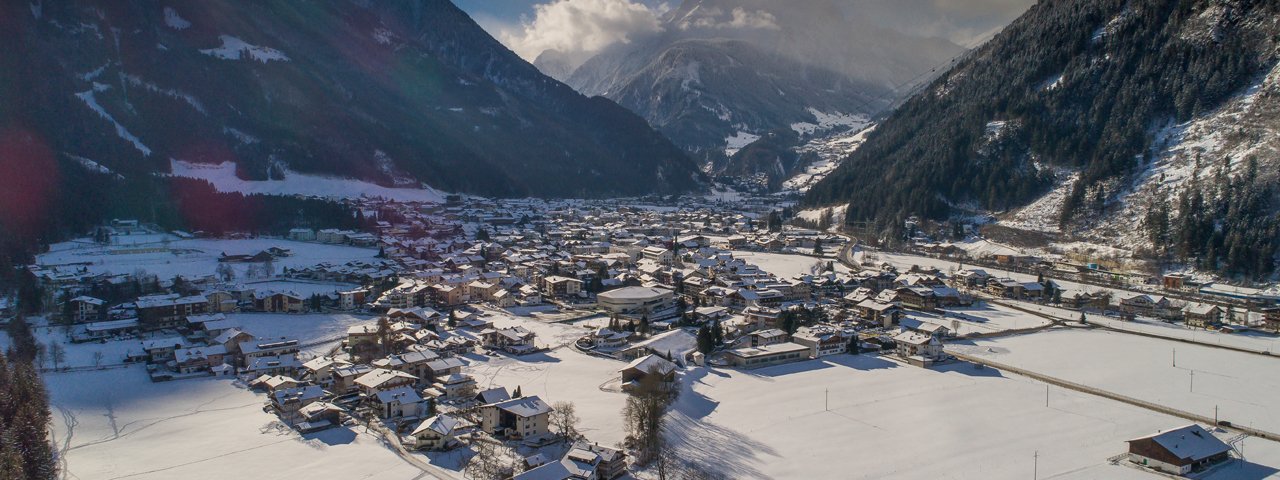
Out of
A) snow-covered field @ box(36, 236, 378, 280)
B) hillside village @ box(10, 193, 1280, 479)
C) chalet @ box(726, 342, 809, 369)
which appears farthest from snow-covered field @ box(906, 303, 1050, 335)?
snow-covered field @ box(36, 236, 378, 280)

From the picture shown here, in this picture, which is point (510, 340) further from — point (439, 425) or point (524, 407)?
point (439, 425)

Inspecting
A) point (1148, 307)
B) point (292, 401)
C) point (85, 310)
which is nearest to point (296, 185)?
point (85, 310)

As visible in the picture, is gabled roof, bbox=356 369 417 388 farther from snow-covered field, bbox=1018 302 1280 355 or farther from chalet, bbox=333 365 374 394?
snow-covered field, bbox=1018 302 1280 355

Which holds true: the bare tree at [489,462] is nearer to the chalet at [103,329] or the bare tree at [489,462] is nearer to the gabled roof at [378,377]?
the gabled roof at [378,377]

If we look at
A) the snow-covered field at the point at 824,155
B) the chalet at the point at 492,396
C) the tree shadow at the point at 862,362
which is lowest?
the tree shadow at the point at 862,362

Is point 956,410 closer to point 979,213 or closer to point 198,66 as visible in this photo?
point 979,213

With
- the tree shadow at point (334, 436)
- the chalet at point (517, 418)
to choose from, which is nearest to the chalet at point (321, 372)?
the tree shadow at point (334, 436)
